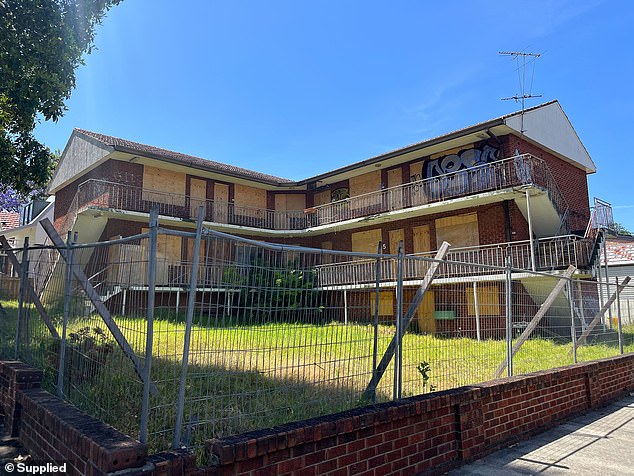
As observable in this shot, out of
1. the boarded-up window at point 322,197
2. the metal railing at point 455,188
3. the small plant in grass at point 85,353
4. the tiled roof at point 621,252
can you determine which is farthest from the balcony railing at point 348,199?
the tiled roof at point 621,252

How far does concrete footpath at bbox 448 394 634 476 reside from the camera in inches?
164

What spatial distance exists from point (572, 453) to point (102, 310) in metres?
4.79

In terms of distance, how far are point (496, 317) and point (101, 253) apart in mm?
4508

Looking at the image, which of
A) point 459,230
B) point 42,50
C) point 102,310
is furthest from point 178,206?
point 102,310

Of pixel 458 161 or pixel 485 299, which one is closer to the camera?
pixel 485 299

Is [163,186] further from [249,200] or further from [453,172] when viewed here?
[453,172]

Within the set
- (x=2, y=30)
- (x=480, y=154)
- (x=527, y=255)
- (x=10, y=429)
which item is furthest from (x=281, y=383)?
(x=480, y=154)

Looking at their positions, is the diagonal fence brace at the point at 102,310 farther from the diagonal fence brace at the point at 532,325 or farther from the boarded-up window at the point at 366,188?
the boarded-up window at the point at 366,188

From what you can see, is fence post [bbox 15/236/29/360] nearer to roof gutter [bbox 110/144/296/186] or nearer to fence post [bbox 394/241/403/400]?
fence post [bbox 394/241/403/400]

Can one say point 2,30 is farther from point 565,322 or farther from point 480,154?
point 480,154

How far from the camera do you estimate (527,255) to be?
14.9 meters

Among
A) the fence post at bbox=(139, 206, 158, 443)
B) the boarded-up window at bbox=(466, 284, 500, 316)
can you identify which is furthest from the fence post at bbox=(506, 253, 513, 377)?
the fence post at bbox=(139, 206, 158, 443)

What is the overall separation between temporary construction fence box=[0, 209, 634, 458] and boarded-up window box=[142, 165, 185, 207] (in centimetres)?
1463

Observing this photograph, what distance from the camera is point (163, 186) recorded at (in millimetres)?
20203
